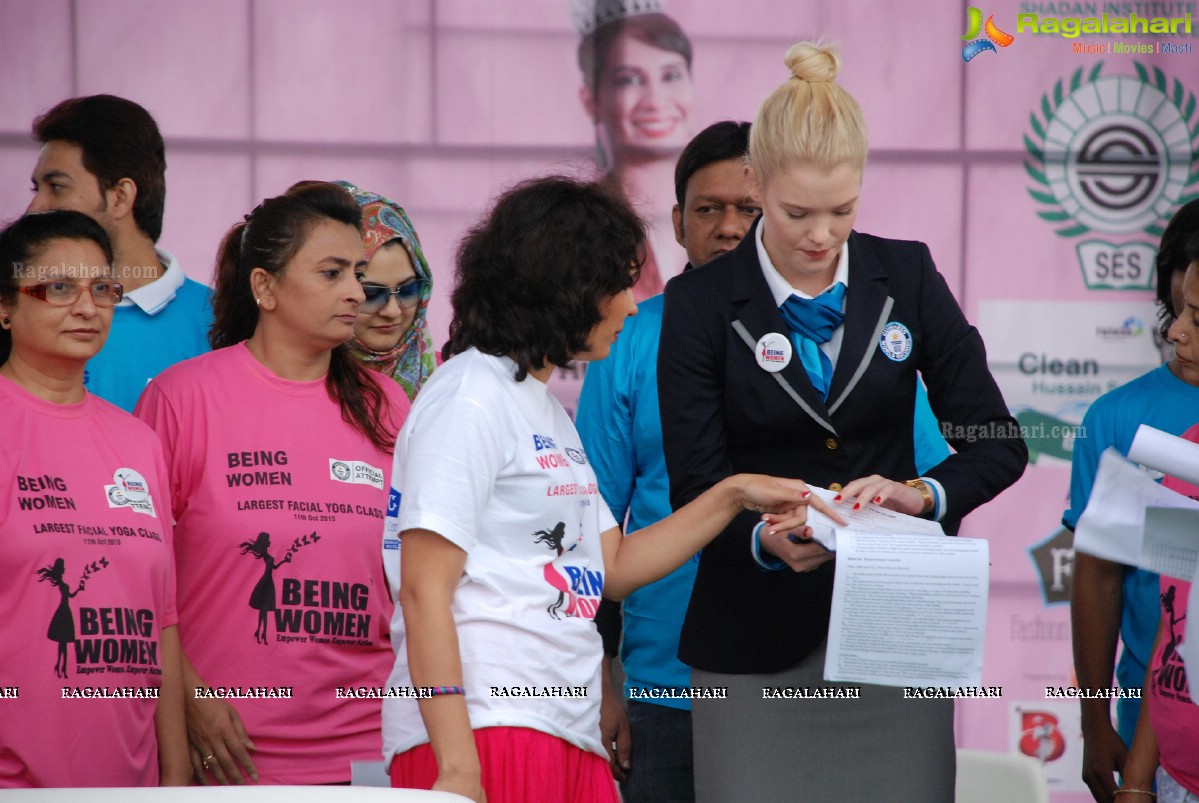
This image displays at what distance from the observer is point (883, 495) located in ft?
6.64

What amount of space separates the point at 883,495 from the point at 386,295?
1.43 metres

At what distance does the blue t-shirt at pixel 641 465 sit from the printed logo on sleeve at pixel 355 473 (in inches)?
19.9

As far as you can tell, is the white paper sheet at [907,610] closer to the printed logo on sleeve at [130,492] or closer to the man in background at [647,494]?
the man in background at [647,494]

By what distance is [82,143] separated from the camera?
330cm

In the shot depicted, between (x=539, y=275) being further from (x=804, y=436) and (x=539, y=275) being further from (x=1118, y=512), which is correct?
(x=1118, y=512)

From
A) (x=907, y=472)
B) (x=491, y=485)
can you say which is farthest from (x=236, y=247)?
(x=907, y=472)

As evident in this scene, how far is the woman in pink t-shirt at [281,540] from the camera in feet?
8.09

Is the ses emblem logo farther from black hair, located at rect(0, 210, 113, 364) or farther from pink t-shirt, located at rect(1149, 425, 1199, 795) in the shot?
black hair, located at rect(0, 210, 113, 364)

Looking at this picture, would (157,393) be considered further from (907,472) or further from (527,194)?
(907,472)

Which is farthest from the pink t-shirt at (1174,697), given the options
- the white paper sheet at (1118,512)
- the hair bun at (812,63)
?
the hair bun at (812,63)

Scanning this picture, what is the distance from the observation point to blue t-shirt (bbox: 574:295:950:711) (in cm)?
282

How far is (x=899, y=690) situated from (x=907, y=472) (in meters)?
0.35

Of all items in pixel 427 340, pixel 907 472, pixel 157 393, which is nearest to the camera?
pixel 907 472

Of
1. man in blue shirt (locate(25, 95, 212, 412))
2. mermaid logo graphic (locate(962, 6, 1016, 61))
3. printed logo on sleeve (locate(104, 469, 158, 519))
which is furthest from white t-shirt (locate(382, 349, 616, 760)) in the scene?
mermaid logo graphic (locate(962, 6, 1016, 61))
